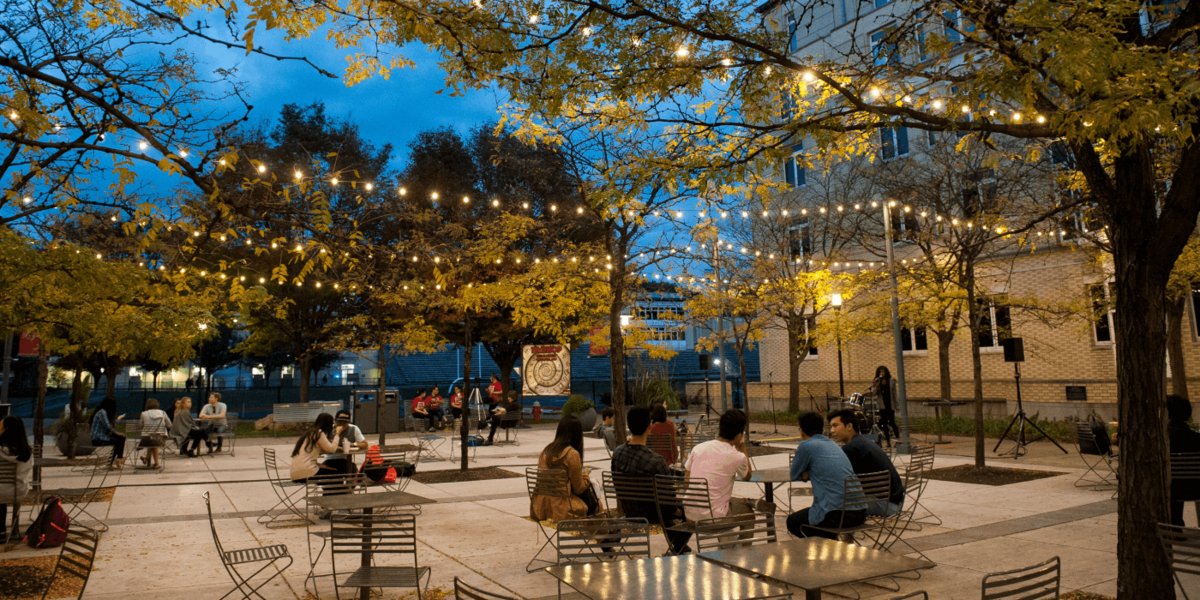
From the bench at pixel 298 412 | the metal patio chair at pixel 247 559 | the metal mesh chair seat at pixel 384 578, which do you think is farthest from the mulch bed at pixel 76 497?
the bench at pixel 298 412

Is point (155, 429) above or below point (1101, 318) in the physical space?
below

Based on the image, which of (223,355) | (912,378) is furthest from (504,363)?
(223,355)

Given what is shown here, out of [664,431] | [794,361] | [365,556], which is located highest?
[794,361]

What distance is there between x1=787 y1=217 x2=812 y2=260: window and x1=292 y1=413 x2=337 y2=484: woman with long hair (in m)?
16.7

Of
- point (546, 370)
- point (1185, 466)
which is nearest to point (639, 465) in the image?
point (1185, 466)

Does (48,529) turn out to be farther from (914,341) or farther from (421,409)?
(914,341)

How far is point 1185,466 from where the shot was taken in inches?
270

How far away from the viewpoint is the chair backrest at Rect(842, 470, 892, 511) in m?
5.96

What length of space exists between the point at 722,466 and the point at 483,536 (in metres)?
3.16

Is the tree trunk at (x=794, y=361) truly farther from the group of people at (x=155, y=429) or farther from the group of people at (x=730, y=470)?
the group of people at (x=730, y=470)

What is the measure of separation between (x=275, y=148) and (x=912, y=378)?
27947 mm

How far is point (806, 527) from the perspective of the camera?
6.05m

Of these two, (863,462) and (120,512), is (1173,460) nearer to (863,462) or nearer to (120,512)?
(863,462)

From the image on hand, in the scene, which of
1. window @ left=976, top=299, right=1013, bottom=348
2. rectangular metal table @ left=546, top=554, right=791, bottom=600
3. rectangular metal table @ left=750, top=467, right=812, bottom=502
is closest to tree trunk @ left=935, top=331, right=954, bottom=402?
window @ left=976, top=299, right=1013, bottom=348
